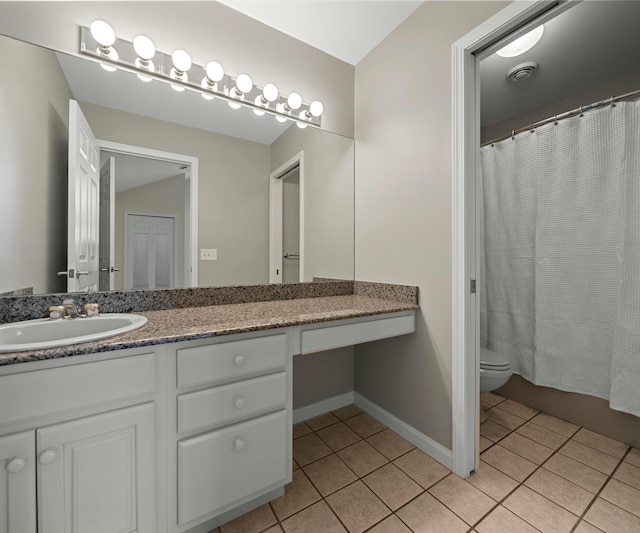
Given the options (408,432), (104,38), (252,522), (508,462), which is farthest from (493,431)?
(104,38)

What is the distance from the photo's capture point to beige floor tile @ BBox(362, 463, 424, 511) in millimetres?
1305

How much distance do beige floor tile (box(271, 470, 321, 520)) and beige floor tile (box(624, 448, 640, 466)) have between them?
1.63m

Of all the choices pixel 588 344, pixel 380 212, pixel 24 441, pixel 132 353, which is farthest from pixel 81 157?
pixel 588 344

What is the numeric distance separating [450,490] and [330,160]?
193 cm

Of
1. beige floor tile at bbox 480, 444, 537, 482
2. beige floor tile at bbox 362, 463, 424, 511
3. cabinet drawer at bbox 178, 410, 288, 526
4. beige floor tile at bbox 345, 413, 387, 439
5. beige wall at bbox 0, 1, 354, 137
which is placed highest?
beige wall at bbox 0, 1, 354, 137

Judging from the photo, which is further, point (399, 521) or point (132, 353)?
Answer: point (399, 521)

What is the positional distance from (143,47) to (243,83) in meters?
0.47

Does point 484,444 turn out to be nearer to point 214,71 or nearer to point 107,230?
point 107,230

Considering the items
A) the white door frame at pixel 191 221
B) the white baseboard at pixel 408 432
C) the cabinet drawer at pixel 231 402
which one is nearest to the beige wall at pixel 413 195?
the white baseboard at pixel 408 432

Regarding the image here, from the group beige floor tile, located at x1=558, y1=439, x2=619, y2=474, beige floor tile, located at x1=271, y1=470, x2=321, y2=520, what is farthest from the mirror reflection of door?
beige floor tile, located at x1=558, y1=439, x2=619, y2=474

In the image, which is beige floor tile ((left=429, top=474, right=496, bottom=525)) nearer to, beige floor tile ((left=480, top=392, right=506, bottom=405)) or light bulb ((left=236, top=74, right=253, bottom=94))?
beige floor tile ((left=480, top=392, right=506, bottom=405))

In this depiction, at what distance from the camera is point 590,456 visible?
1606 mm

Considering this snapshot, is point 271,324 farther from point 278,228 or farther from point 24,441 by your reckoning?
point 278,228

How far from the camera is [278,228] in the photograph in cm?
191
